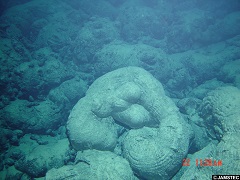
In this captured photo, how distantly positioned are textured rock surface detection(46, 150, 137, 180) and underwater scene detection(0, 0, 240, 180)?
0.06 ft

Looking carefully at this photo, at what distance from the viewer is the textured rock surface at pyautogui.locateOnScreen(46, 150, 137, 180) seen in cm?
304

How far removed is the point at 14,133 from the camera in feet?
14.0

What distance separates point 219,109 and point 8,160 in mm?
4908

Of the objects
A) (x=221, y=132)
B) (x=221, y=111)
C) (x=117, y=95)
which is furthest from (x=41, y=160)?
(x=221, y=111)

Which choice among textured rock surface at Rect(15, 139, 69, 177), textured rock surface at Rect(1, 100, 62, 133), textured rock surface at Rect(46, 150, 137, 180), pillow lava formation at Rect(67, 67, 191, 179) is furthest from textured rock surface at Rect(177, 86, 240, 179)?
textured rock surface at Rect(1, 100, 62, 133)

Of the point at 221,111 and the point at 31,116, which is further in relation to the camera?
the point at 31,116

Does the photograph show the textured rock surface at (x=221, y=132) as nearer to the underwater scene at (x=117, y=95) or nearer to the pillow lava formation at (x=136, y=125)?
the underwater scene at (x=117, y=95)

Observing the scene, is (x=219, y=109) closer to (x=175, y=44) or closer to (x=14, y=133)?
(x=175, y=44)

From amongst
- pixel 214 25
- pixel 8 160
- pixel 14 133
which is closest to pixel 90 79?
pixel 14 133

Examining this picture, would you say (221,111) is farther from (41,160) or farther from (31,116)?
(31,116)

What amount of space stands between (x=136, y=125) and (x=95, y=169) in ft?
4.17

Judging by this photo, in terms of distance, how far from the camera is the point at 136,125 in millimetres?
3822

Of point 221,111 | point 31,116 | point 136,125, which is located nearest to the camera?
point 221,111

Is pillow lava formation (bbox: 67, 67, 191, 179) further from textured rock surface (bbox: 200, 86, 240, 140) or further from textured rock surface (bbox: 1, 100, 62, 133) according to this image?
textured rock surface (bbox: 1, 100, 62, 133)
